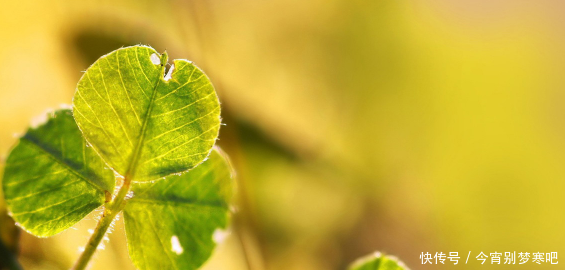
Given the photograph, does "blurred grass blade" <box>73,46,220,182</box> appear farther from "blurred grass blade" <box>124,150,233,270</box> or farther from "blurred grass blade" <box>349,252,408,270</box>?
"blurred grass blade" <box>349,252,408,270</box>

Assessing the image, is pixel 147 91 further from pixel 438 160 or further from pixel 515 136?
pixel 515 136

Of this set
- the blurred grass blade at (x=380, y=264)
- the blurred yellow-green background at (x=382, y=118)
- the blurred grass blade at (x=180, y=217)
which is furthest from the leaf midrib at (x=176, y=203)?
the blurred yellow-green background at (x=382, y=118)

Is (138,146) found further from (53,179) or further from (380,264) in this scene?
(380,264)

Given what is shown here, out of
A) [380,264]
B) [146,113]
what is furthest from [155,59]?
[380,264]

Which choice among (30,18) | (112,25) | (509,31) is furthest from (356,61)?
(30,18)

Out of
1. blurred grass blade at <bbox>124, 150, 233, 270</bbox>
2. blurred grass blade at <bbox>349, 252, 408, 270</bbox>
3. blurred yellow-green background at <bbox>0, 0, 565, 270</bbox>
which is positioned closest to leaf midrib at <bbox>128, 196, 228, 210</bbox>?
blurred grass blade at <bbox>124, 150, 233, 270</bbox>

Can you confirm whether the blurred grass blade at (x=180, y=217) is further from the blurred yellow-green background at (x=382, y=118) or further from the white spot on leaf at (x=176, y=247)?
the blurred yellow-green background at (x=382, y=118)

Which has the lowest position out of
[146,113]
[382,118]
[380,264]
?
[382,118]
